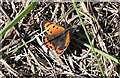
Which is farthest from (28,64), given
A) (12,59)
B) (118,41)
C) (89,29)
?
(118,41)

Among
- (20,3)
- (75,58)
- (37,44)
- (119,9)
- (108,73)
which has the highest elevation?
(20,3)

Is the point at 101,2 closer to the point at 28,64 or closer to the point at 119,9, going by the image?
the point at 119,9

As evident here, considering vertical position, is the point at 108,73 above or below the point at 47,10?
below
